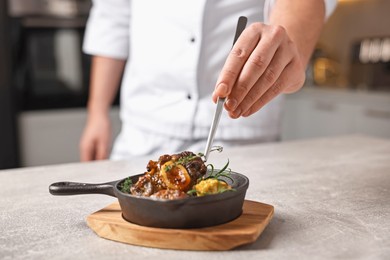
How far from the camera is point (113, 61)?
1468 mm

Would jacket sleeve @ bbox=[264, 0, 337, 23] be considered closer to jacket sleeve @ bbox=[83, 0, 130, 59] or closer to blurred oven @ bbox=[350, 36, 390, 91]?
jacket sleeve @ bbox=[83, 0, 130, 59]

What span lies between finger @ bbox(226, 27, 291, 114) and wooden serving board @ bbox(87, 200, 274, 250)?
18 centimetres

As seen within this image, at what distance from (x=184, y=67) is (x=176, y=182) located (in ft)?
1.99

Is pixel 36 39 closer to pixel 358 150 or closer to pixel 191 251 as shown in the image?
pixel 358 150

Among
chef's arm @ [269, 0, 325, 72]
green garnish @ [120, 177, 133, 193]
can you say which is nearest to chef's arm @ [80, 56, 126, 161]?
chef's arm @ [269, 0, 325, 72]

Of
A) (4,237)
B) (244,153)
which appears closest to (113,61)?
(244,153)

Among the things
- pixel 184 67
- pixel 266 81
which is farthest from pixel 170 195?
pixel 184 67

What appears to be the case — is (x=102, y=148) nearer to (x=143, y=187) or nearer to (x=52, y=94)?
(x=143, y=187)

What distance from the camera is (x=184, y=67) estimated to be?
1200mm

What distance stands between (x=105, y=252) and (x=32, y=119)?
2.09 meters

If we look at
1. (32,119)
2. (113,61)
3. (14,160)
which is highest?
(113,61)

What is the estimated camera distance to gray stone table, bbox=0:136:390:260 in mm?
574

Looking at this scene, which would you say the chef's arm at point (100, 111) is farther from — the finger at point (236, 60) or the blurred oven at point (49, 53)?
the blurred oven at point (49, 53)

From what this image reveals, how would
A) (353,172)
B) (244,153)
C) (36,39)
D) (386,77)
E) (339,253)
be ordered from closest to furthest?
(339,253)
(353,172)
(244,153)
(36,39)
(386,77)
